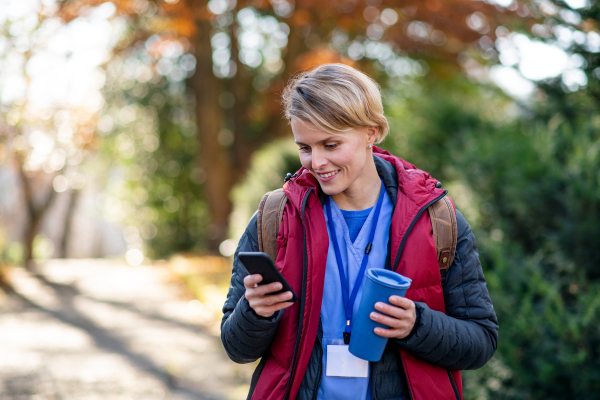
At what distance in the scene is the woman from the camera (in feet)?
5.56

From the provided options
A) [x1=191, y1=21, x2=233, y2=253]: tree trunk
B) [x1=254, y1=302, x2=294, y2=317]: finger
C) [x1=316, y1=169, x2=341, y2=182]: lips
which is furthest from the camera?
[x1=191, y1=21, x2=233, y2=253]: tree trunk

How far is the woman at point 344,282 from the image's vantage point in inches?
66.7

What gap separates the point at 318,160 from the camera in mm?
1756

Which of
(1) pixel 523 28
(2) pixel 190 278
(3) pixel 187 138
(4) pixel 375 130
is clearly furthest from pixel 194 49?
(4) pixel 375 130

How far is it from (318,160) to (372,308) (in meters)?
0.52

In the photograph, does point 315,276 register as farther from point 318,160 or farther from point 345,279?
point 318,160

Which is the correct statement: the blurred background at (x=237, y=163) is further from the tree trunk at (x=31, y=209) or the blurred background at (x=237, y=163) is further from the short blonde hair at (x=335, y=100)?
the short blonde hair at (x=335, y=100)

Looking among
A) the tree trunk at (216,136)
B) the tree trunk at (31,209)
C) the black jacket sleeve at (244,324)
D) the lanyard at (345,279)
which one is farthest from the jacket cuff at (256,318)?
the tree trunk at (31,209)

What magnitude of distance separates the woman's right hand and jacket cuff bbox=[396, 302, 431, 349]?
40cm

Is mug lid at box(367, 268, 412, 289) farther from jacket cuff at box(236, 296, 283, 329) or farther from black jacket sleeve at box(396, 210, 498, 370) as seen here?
jacket cuff at box(236, 296, 283, 329)

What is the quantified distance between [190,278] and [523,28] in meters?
7.47

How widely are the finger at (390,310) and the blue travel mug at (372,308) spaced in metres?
0.02

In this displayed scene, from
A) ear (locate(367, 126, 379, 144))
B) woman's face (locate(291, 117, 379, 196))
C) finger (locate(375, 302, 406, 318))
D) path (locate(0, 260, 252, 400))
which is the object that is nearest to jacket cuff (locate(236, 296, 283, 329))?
finger (locate(375, 302, 406, 318))

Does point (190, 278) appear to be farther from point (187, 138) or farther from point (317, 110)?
point (317, 110)
